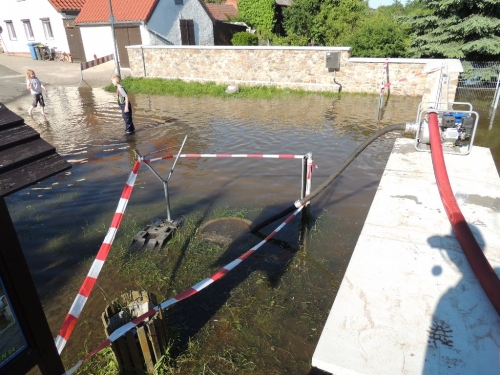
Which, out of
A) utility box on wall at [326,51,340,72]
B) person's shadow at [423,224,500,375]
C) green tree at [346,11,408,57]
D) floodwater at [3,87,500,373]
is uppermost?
green tree at [346,11,408,57]

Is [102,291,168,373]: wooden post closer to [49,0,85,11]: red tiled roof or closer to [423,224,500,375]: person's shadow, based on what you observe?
[423,224,500,375]: person's shadow

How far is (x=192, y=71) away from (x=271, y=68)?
168 inches

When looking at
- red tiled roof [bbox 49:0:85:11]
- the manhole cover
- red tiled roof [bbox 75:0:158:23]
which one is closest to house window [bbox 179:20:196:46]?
red tiled roof [bbox 75:0:158:23]

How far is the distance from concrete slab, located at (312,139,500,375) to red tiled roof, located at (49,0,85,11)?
94.9 ft

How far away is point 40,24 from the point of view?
90.2 feet

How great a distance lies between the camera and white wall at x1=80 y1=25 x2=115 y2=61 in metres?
24.2

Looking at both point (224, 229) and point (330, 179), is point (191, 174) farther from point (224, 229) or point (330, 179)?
point (330, 179)

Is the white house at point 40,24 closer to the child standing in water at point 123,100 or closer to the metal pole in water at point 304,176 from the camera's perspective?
the child standing in water at point 123,100

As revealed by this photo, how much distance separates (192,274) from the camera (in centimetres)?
489

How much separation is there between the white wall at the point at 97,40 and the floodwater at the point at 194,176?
11.2 metres

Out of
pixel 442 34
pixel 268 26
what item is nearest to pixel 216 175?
pixel 442 34

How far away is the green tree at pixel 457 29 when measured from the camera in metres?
15.3

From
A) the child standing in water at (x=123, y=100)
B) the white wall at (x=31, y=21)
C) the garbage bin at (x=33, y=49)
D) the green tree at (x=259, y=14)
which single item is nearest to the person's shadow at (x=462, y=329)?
the child standing in water at (x=123, y=100)

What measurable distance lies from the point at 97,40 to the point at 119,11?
8.11 feet
